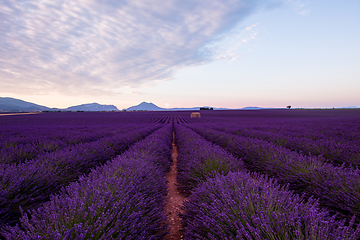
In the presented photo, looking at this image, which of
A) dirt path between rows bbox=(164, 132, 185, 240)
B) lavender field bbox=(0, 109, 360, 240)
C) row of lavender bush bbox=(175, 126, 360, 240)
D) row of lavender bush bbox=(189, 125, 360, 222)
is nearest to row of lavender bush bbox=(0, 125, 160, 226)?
lavender field bbox=(0, 109, 360, 240)

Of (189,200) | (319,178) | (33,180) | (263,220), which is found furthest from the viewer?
(319,178)

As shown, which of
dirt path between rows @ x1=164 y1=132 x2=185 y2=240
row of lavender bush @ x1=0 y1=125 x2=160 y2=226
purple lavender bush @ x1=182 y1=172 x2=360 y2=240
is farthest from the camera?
dirt path between rows @ x1=164 y1=132 x2=185 y2=240

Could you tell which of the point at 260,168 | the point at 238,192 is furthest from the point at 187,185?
the point at 260,168

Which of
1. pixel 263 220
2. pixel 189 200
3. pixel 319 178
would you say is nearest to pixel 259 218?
pixel 263 220

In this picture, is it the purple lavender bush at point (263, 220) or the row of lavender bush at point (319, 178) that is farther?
the row of lavender bush at point (319, 178)

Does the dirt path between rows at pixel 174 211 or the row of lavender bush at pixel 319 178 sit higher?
the row of lavender bush at pixel 319 178

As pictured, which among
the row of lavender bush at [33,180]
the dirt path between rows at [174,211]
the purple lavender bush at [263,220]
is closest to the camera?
the purple lavender bush at [263,220]

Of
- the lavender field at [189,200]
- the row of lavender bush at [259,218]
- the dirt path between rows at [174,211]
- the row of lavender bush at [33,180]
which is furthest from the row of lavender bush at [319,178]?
the row of lavender bush at [33,180]

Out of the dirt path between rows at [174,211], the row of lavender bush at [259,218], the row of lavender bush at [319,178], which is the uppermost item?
the row of lavender bush at [259,218]

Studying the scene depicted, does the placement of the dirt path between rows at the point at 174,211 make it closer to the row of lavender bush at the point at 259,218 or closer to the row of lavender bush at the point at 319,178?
the row of lavender bush at the point at 259,218

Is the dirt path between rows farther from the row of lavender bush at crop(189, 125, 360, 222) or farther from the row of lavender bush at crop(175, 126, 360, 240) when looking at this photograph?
the row of lavender bush at crop(189, 125, 360, 222)

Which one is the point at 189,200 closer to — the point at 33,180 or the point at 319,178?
the point at 319,178

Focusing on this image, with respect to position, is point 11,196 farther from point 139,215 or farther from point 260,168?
point 260,168

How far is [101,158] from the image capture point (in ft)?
14.5
